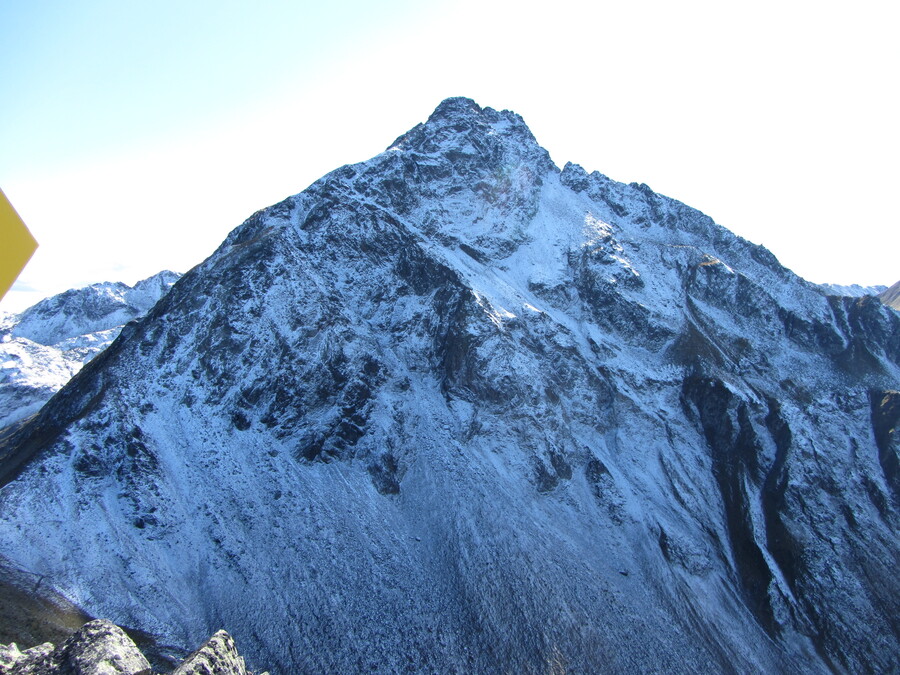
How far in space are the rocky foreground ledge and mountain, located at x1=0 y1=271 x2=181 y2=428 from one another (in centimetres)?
12476

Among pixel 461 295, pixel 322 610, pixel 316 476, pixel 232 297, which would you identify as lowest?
pixel 322 610

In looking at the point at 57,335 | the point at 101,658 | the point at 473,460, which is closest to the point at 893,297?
the point at 473,460

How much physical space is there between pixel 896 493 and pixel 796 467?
43.0 feet

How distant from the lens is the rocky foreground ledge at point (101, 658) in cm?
1645

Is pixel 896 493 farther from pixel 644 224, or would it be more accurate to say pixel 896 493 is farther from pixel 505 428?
pixel 644 224

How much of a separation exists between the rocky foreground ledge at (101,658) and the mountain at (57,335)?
12476 cm

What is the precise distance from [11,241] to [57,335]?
19001 centimetres

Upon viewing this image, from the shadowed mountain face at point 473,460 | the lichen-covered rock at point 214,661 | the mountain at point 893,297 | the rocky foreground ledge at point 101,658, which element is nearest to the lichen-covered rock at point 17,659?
the rocky foreground ledge at point 101,658

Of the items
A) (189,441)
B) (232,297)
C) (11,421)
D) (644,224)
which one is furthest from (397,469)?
(11,421)

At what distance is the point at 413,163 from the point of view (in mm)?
103375

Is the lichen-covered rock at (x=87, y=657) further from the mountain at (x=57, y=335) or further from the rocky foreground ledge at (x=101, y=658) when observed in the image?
the mountain at (x=57, y=335)

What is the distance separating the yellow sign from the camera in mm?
4953

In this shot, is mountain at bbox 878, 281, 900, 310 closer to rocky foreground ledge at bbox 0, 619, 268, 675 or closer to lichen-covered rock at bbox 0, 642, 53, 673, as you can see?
rocky foreground ledge at bbox 0, 619, 268, 675

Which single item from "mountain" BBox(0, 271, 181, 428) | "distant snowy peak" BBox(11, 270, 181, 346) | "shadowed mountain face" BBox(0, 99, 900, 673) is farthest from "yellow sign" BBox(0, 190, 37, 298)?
"distant snowy peak" BBox(11, 270, 181, 346)
